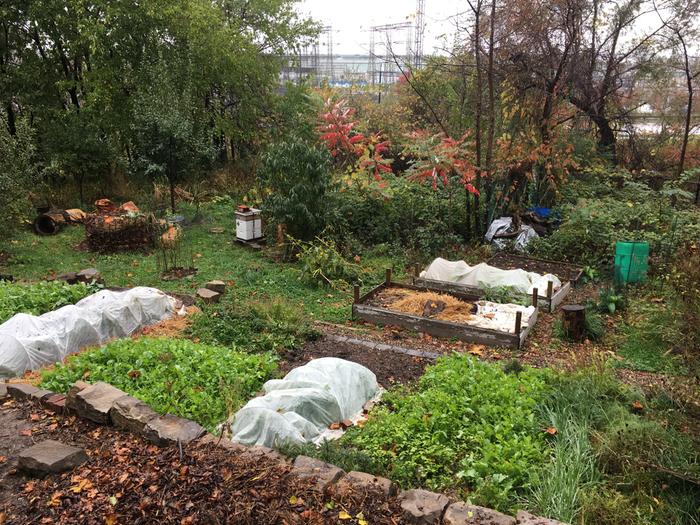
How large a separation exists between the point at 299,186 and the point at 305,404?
689 centimetres

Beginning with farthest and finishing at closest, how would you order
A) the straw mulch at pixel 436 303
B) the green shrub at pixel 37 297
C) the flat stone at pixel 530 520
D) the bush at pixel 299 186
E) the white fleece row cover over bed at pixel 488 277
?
the bush at pixel 299 186 < the white fleece row cover over bed at pixel 488 277 < the straw mulch at pixel 436 303 < the green shrub at pixel 37 297 < the flat stone at pixel 530 520

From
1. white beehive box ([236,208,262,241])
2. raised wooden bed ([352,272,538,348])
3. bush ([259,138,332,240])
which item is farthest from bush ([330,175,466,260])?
raised wooden bed ([352,272,538,348])

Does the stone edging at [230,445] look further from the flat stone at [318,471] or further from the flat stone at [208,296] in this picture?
the flat stone at [208,296]

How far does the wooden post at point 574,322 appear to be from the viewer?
7.44 m

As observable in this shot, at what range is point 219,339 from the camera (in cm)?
682

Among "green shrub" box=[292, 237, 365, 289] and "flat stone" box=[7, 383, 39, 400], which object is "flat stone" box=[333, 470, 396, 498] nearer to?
"flat stone" box=[7, 383, 39, 400]

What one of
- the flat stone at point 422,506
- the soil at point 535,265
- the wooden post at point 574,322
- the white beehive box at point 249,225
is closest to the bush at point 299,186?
the white beehive box at point 249,225

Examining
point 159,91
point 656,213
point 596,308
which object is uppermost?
point 159,91

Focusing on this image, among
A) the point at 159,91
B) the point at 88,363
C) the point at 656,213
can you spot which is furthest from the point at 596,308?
the point at 159,91

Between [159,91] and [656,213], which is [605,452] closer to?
[656,213]

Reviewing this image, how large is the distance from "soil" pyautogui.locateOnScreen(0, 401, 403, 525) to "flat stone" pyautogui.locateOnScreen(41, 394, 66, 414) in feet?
2.11

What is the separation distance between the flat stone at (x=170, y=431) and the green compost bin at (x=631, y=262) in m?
7.50

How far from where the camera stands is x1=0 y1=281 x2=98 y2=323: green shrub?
22.9 ft

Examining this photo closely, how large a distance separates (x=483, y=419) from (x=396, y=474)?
0.87 m
